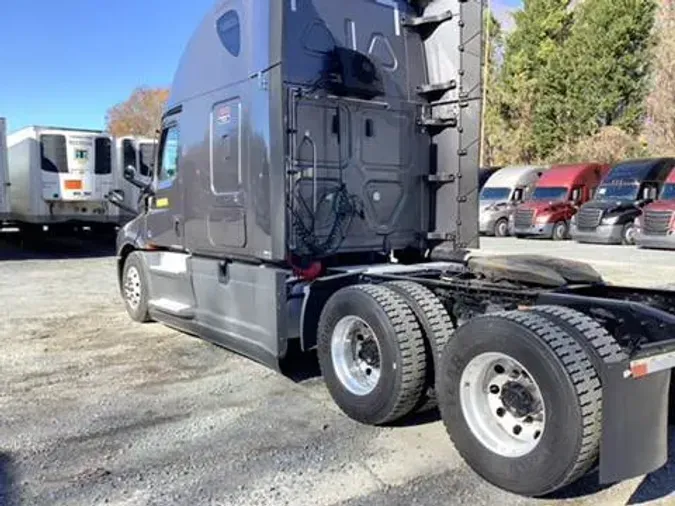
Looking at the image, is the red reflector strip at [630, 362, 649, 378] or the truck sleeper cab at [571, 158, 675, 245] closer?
the red reflector strip at [630, 362, 649, 378]

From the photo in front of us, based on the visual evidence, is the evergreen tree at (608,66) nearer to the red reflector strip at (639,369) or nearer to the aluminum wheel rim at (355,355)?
the aluminum wheel rim at (355,355)

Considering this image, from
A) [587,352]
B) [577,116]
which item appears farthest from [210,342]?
[577,116]

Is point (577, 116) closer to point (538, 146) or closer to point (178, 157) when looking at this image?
point (538, 146)

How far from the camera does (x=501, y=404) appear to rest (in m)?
3.78

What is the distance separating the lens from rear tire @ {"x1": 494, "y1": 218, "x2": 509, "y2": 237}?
25609 millimetres

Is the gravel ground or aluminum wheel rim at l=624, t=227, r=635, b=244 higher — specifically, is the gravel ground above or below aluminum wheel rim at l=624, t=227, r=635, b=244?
below

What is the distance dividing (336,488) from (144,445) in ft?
4.63

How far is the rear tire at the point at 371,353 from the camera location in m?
4.38

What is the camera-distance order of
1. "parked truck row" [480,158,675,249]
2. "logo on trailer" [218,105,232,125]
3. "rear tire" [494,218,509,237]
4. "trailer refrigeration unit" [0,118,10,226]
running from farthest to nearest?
"rear tire" [494,218,509,237], "parked truck row" [480,158,675,249], "trailer refrigeration unit" [0,118,10,226], "logo on trailer" [218,105,232,125]

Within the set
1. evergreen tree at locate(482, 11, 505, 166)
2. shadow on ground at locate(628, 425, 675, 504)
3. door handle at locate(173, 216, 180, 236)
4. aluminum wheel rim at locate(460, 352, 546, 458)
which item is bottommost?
shadow on ground at locate(628, 425, 675, 504)

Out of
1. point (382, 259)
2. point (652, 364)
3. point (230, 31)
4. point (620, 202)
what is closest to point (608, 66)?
point (620, 202)

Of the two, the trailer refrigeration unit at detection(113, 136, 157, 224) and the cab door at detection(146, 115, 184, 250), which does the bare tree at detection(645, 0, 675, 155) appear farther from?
the cab door at detection(146, 115, 184, 250)

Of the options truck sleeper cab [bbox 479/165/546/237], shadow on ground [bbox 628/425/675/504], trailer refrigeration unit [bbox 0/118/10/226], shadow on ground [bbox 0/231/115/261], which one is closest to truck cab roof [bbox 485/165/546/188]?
truck sleeper cab [bbox 479/165/546/237]

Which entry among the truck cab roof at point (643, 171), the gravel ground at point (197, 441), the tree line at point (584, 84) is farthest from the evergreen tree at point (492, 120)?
the gravel ground at point (197, 441)
